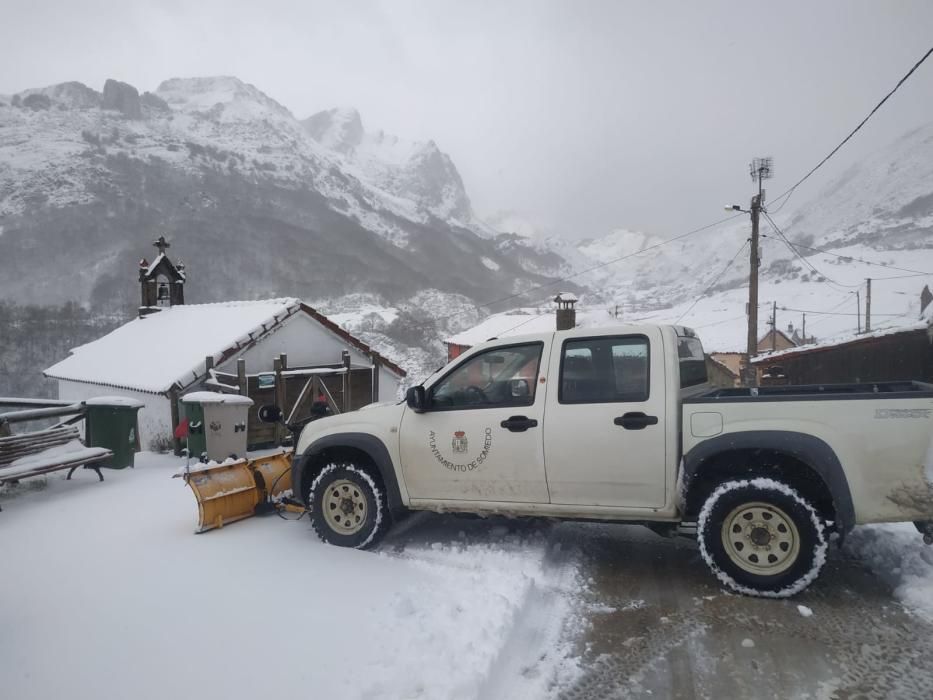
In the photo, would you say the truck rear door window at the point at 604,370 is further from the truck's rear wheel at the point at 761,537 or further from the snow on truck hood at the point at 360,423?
the snow on truck hood at the point at 360,423

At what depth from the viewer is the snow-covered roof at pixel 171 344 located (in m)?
15.0

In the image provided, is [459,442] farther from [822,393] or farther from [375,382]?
[375,382]

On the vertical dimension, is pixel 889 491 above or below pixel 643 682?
above

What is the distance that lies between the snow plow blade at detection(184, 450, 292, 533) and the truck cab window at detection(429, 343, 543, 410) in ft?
8.05

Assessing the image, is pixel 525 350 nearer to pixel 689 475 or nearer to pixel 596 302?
pixel 689 475

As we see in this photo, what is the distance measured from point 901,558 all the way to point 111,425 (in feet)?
34.3

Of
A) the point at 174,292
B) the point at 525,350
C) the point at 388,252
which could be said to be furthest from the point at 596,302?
the point at 525,350

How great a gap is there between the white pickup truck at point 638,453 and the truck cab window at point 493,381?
0.04 feet

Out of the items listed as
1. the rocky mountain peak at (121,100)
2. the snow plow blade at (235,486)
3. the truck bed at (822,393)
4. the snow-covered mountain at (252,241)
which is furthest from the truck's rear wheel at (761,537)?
the rocky mountain peak at (121,100)

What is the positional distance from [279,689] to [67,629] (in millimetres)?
1696

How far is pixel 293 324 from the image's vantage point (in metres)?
17.0

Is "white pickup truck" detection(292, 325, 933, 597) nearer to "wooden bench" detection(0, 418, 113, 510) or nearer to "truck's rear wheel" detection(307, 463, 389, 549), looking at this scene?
"truck's rear wheel" detection(307, 463, 389, 549)

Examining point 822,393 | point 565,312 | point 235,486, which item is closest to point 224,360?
point 235,486

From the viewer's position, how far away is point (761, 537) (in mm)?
3859
